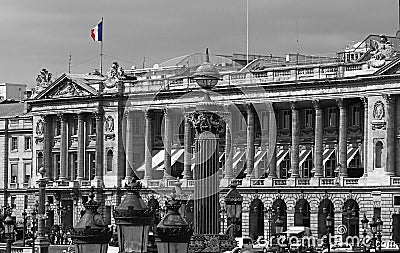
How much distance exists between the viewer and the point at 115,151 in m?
142

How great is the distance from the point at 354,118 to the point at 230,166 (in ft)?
39.0

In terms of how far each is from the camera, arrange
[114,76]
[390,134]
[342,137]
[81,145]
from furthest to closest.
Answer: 1. [81,145]
2. [114,76]
3. [342,137]
4. [390,134]

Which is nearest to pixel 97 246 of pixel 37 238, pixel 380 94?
pixel 37 238

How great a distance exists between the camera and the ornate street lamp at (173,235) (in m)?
24.6

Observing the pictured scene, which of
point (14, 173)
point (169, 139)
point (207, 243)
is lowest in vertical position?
point (207, 243)

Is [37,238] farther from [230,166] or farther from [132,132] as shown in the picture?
[132,132]

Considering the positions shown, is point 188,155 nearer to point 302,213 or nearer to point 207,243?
point 302,213

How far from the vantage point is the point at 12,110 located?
6383 inches

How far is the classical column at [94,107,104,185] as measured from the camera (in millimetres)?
142125

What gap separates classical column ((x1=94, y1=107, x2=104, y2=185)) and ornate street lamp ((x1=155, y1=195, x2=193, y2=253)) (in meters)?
117

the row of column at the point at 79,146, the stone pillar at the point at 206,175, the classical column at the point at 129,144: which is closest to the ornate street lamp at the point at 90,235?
the stone pillar at the point at 206,175

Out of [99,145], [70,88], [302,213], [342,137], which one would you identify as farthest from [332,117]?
[70,88]

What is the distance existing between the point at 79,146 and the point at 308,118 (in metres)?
28.0

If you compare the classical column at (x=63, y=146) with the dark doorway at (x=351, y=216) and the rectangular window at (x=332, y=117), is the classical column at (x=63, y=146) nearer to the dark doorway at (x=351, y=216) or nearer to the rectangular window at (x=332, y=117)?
the rectangular window at (x=332, y=117)
